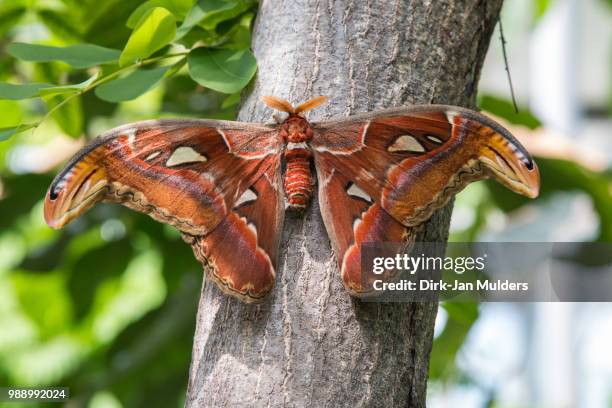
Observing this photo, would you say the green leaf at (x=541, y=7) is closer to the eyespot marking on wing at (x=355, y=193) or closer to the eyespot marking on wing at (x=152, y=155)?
the eyespot marking on wing at (x=355, y=193)

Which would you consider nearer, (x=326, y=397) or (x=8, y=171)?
(x=326, y=397)

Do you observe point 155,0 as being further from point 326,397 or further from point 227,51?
point 326,397

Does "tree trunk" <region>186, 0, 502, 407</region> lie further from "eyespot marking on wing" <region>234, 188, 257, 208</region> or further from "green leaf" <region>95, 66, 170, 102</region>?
"green leaf" <region>95, 66, 170, 102</region>

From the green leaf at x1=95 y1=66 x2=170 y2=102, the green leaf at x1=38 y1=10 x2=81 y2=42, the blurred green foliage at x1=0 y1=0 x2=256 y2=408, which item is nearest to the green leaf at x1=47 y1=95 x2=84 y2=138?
the blurred green foliage at x1=0 y1=0 x2=256 y2=408

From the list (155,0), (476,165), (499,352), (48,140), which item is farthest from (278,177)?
(48,140)

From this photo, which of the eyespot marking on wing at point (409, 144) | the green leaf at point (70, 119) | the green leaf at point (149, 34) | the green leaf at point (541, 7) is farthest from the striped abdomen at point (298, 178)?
the green leaf at point (541, 7)
